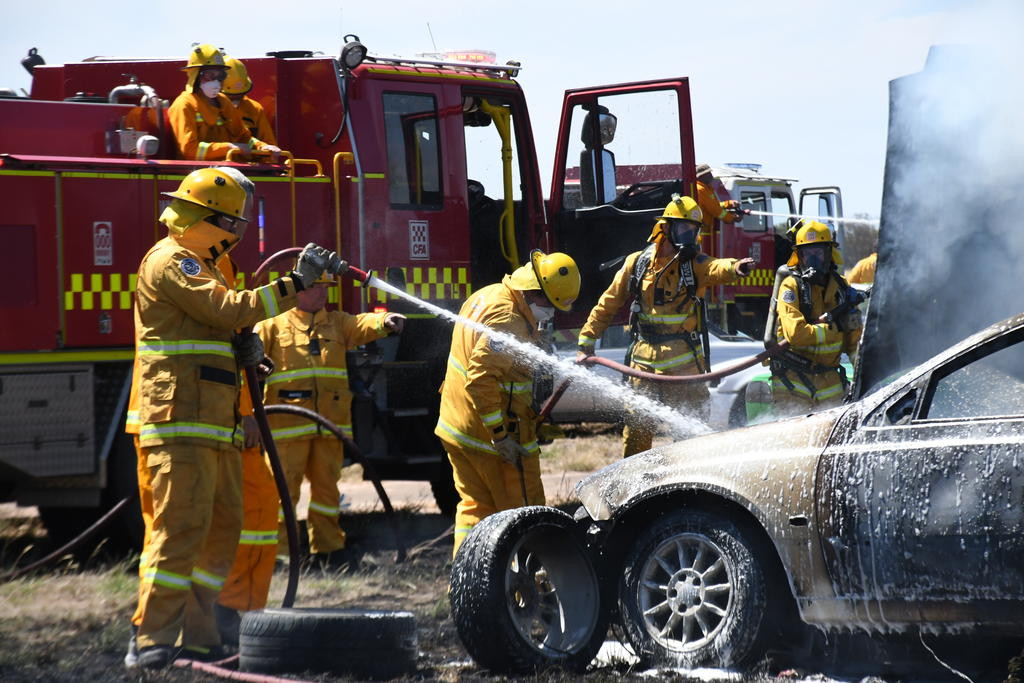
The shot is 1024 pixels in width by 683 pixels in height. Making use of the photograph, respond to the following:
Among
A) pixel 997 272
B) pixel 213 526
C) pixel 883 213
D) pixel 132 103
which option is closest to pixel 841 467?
pixel 997 272

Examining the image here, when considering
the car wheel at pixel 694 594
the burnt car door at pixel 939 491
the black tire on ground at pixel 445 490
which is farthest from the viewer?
the black tire on ground at pixel 445 490

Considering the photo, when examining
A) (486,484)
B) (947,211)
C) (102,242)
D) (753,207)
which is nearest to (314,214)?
(102,242)

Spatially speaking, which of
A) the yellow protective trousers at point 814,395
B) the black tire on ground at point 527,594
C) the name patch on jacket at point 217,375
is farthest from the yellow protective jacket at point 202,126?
the black tire on ground at point 527,594

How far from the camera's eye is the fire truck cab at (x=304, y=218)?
738 centimetres

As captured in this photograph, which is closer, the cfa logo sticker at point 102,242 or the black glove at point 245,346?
the black glove at point 245,346

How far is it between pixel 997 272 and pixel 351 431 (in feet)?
12.8

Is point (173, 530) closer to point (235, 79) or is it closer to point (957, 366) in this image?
point (957, 366)

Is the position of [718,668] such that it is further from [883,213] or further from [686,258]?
[686,258]

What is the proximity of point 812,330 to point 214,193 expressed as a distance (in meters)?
3.95

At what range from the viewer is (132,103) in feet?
Answer: 27.9

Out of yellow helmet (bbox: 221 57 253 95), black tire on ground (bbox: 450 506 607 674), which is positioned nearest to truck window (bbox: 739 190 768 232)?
yellow helmet (bbox: 221 57 253 95)

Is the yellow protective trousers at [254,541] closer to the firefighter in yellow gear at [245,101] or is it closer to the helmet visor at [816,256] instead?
the firefighter in yellow gear at [245,101]

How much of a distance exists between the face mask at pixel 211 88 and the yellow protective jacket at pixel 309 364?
150 centimetres

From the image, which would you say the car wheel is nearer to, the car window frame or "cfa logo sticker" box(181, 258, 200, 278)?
the car window frame
